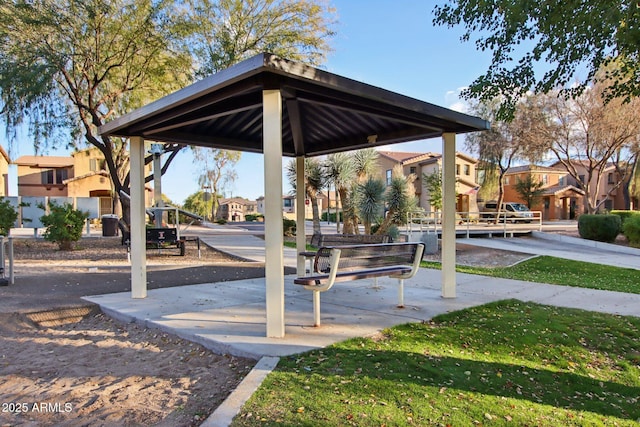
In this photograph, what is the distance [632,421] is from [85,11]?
47.8ft

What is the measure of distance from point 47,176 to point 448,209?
Result: 44.6 meters

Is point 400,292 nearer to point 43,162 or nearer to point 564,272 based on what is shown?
point 564,272

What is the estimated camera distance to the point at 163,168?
55.3 ft

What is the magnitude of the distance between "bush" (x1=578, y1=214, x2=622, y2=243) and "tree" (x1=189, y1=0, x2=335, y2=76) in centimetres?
1403

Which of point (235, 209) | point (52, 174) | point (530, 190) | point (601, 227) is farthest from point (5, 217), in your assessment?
point (235, 209)

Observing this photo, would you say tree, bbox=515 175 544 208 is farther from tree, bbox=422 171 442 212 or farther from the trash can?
the trash can

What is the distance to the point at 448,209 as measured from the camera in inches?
241

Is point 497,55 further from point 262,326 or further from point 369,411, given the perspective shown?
point 369,411

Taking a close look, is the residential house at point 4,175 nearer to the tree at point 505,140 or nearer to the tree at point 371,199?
the tree at point 371,199

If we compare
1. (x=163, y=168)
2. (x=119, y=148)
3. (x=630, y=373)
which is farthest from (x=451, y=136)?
(x=119, y=148)

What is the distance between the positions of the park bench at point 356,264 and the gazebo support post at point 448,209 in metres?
0.61

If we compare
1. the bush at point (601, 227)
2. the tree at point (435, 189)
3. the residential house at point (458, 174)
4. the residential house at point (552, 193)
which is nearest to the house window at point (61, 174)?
the residential house at point (458, 174)

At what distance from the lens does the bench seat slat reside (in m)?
4.43

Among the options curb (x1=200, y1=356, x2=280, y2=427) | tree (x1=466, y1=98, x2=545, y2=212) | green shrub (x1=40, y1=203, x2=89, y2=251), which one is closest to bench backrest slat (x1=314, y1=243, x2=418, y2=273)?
curb (x1=200, y1=356, x2=280, y2=427)
